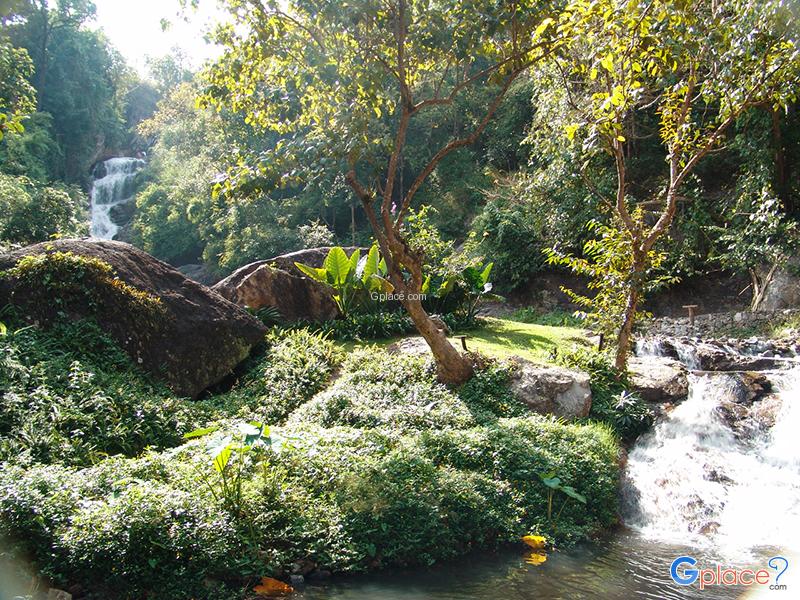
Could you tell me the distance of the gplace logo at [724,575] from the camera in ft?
18.0

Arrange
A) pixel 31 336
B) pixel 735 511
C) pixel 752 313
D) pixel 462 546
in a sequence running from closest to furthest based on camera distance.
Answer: pixel 462 546 < pixel 735 511 < pixel 31 336 < pixel 752 313

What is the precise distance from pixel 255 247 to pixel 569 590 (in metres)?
26.5

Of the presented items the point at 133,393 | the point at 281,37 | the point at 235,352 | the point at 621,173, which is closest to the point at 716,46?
the point at 621,173

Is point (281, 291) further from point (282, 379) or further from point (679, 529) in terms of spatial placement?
point (679, 529)

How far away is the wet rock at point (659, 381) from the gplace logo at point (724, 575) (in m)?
4.03

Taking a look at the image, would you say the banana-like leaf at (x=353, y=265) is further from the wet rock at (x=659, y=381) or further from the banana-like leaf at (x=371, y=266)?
the wet rock at (x=659, y=381)

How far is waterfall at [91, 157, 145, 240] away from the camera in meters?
41.1

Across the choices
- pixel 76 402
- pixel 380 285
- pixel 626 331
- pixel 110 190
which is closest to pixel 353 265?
pixel 380 285

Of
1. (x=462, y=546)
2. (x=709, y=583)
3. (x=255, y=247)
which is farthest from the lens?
(x=255, y=247)

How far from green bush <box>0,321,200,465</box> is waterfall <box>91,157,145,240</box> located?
3451cm

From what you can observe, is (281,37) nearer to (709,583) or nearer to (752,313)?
(709,583)

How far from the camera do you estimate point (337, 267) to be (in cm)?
1244

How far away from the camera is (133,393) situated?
25.7ft

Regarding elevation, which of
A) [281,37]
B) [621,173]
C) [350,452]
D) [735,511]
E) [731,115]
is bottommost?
[735,511]
